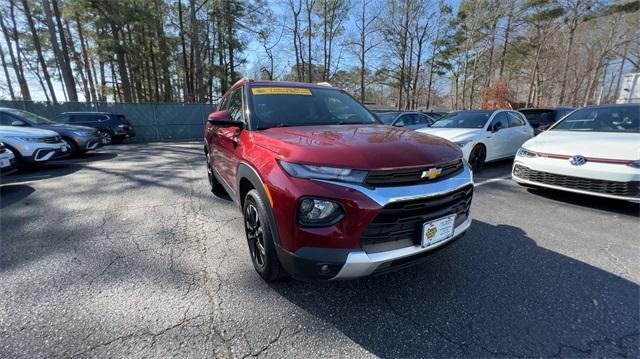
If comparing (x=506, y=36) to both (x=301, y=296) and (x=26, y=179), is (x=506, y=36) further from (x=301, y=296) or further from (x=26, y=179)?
(x=26, y=179)


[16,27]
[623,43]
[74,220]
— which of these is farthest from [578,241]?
[623,43]

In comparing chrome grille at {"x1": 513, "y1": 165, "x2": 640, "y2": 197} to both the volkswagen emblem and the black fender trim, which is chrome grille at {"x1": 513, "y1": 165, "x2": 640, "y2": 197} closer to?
the volkswagen emblem

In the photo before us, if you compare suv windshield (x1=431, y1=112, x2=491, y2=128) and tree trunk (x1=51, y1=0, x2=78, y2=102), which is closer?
suv windshield (x1=431, y1=112, x2=491, y2=128)

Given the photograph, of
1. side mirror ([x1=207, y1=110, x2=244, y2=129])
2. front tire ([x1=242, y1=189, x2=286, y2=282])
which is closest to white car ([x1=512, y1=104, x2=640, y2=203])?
front tire ([x1=242, y1=189, x2=286, y2=282])

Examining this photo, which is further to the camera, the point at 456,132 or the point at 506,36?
the point at 506,36

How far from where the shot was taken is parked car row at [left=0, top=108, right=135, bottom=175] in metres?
5.60

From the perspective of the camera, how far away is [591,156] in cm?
360

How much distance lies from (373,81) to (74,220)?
33.8 meters

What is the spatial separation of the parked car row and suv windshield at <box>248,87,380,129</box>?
5202 millimetres

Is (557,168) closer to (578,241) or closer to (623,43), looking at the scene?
(578,241)

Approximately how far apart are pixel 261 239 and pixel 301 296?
21.5 inches

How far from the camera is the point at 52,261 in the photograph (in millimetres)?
2592

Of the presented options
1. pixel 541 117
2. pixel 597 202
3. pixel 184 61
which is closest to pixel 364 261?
pixel 597 202

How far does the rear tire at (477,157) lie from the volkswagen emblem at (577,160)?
6.81ft
